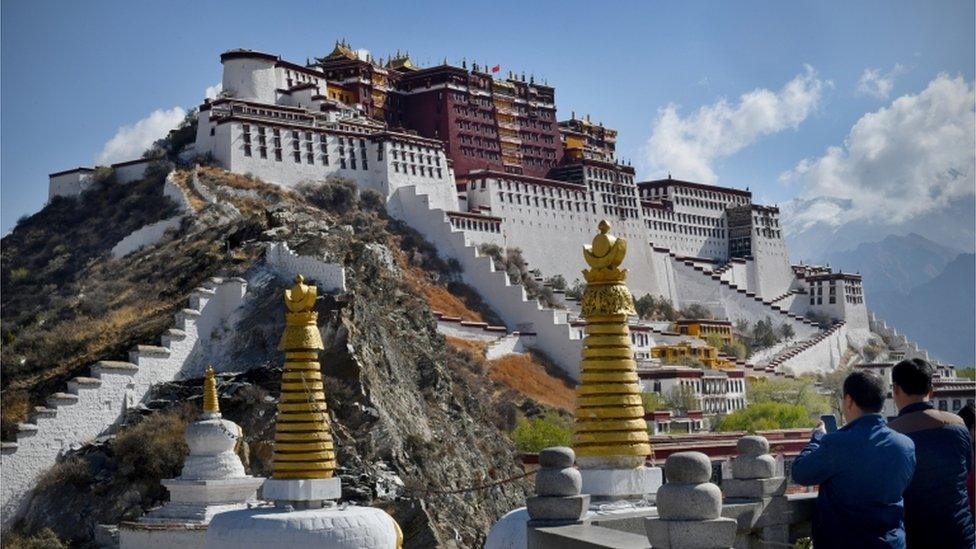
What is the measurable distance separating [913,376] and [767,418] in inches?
2219

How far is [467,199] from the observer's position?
7619 centimetres

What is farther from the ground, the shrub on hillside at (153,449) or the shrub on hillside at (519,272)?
the shrub on hillside at (519,272)

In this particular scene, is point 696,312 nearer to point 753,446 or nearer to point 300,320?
point 300,320

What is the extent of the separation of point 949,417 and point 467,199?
6777 centimetres

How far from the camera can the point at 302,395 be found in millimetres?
18703

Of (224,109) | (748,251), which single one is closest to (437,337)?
(224,109)

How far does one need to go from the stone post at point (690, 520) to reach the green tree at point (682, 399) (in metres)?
56.6

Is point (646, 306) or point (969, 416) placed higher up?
point (646, 306)

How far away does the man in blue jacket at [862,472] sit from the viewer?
8.10 m

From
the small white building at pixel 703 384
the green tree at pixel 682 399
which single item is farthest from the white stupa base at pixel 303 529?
the green tree at pixel 682 399

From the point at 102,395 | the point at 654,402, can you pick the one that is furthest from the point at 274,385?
the point at 654,402

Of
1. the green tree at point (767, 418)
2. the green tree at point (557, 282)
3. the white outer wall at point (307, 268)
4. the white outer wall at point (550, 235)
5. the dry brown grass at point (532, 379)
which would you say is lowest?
the green tree at point (767, 418)

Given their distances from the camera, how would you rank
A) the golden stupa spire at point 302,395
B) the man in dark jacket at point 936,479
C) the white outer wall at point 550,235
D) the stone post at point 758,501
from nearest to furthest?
the man in dark jacket at point 936,479, the stone post at point 758,501, the golden stupa spire at point 302,395, the white outer wall at point 550,235

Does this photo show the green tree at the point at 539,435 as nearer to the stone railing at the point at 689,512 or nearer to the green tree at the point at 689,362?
the green tree at the point at 689,362
